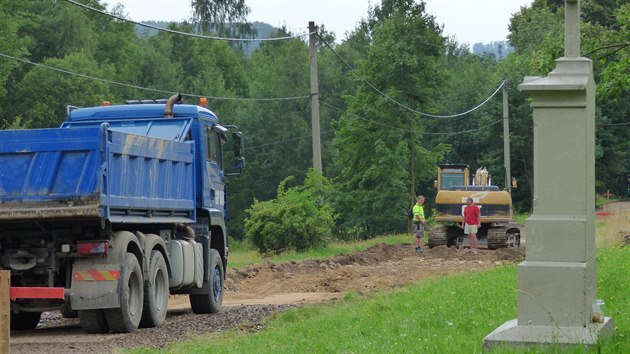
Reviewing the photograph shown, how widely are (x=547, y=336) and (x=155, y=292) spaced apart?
828cm

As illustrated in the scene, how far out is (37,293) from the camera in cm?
1516

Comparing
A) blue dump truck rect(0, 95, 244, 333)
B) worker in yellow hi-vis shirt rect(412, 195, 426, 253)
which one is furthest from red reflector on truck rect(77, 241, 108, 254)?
worker in yellow hi-vis shirt rect(412, 195, 426, 253)

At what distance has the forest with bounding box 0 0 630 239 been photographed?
6069 centimetres

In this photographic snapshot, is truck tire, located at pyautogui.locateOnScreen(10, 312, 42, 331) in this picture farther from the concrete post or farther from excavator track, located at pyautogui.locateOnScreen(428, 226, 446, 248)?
excavator track, located at pyautogui.locateOnScreen(428, 226, 446, 248)

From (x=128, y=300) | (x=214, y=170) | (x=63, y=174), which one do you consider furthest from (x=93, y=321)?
(x=214, y=170)

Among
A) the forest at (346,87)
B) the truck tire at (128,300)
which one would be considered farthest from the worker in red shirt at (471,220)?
the truck tire at (128,300)

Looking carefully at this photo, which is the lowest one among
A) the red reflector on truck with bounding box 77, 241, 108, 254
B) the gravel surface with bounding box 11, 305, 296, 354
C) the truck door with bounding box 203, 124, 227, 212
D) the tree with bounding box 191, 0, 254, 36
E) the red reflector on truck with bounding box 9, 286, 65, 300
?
the gravel surface with bounding box 11, 305, 296, 354

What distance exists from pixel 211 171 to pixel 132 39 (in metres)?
83.4

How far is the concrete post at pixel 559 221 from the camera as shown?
10.4m

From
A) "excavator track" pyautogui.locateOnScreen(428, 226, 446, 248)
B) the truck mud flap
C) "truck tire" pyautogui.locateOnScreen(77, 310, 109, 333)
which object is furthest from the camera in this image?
"excavator track" pyautogui.locateOnScreen(428, 226, 446, 248)

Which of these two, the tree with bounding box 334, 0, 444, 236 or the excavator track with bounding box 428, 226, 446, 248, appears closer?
the excavator track with bounding box 428, 226, 446, 248

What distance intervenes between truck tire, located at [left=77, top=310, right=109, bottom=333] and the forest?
38.7 feet

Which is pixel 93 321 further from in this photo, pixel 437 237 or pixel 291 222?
pixel 437 237

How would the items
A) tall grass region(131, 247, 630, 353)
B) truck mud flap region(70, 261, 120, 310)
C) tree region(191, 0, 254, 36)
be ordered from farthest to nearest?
tree region(191, 0, 254, 36)
truck mud flap region(70, 261, 120, 310)
tall grass region(131, 247, 630, 353)
